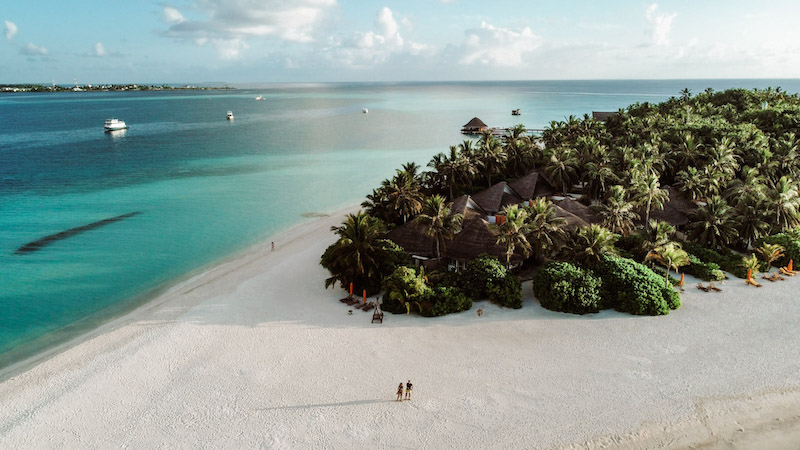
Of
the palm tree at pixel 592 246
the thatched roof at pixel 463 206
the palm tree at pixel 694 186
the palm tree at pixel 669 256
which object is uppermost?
the palm tree at pixel 694 186

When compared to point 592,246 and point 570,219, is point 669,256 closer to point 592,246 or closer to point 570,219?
point 592,246

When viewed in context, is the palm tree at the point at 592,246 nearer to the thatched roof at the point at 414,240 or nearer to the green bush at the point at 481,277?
the green bush at the point at 481,277

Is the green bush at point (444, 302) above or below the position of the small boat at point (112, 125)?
below

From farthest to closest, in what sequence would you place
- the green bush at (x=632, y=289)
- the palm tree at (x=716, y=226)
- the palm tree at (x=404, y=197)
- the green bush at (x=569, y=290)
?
the palm tree at (x=404, y=197) → the palm tree at (x=716, y=226) → the green bush at (x=569, y=290) → the green bush at (x=632, y=289)

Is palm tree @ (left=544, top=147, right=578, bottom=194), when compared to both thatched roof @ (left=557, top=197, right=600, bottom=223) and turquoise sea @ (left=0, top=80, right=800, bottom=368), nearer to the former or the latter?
thatched roof @ (left=557, top=197, right=600, bottom=223)

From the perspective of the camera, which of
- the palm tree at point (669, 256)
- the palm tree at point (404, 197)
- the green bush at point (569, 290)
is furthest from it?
the palm tree at point (404, 197)

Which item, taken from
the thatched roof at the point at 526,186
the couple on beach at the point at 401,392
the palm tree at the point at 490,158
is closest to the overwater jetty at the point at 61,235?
the couple on beach at the point at 401,392
